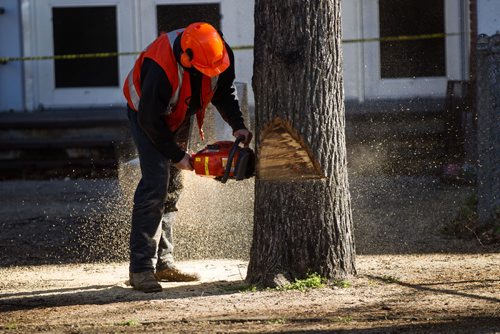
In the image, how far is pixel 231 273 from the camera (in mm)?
7695

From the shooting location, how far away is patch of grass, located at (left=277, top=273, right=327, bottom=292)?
22.1 ft

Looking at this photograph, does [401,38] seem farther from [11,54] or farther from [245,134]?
[245,134]

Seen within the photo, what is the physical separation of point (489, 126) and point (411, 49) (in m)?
6.32

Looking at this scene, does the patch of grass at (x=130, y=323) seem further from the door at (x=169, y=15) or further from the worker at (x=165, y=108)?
the door at (x=169, y=15)

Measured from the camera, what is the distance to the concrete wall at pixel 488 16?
13469 mm

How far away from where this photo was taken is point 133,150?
33.6ft

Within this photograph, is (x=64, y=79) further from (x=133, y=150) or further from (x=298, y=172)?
(x=298, y=172)

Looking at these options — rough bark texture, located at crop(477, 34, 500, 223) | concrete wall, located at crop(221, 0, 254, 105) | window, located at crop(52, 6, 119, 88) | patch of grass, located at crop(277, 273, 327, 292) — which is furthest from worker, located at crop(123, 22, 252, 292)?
window, located at crop(52, 6, 119, 88)

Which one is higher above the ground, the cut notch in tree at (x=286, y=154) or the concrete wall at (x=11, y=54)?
the concrete wall at (x=11, y=54)

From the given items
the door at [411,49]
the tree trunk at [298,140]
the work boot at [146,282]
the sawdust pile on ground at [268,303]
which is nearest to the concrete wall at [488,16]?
the door at [411,49]

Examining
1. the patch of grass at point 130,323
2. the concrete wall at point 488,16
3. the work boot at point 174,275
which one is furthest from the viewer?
the concrete wall at point 488,16

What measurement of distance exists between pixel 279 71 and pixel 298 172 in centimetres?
64

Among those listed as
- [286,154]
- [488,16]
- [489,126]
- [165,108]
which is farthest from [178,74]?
[488,16]

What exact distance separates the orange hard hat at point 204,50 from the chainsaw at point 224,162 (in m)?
0.48
